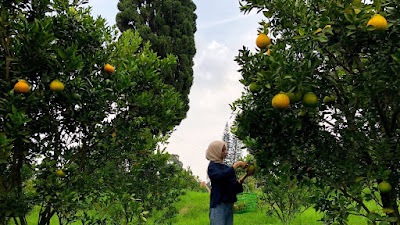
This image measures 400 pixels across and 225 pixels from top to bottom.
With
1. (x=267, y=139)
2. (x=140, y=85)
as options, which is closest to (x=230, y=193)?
(x=267, y=139)

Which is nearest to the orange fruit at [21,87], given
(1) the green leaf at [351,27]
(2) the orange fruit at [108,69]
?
(2) the orange fruit at [108,69]

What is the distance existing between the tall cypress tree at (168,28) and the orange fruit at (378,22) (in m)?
14.3

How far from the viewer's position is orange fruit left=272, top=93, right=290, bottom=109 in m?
1.97

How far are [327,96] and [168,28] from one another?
1567cm

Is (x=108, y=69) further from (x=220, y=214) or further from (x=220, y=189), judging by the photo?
(x=220, y=214)

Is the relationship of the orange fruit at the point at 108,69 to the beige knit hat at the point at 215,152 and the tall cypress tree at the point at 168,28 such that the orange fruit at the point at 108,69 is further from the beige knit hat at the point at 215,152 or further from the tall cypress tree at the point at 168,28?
the tall cypress tree at the point at 168,28

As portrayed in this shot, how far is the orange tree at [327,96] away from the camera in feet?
6.63

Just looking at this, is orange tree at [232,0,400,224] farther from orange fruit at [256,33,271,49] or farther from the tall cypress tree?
the tall cypress tree

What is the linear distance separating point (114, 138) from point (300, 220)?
6135 millimetres

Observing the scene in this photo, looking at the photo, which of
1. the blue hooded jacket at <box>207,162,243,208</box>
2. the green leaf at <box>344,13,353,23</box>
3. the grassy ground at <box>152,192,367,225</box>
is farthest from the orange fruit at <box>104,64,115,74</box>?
the grassy ground at <box>152,192,367,225</box>

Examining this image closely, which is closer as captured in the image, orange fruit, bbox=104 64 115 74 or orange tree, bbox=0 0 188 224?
orange tree, bbox=0 0 188 224

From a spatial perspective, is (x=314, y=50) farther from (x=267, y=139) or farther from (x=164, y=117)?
(x=164, y=117)

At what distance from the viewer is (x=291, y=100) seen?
2.06 meters

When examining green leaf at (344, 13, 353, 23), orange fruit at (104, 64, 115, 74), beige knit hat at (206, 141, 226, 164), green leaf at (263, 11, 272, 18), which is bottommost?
beige knit hat at (206, 141, 226, 164)
